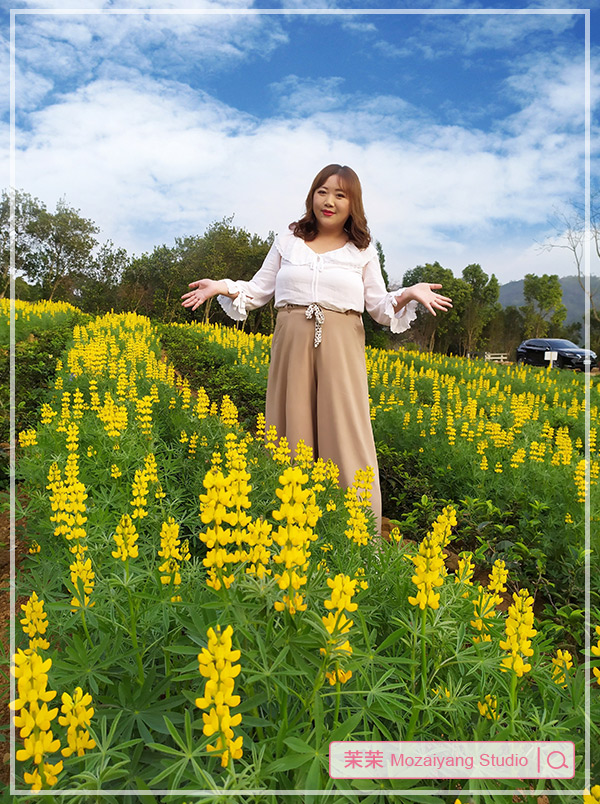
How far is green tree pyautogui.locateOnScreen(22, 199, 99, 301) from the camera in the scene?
3144 centimetres

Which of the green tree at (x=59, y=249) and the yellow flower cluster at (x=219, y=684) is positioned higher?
the green tree at (x=59, y=249)

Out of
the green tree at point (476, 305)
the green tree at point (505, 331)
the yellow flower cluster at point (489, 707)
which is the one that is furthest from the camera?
the green tree at point (505, 331)

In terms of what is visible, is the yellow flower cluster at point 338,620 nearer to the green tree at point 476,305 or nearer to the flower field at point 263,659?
the flower field at point 263,659

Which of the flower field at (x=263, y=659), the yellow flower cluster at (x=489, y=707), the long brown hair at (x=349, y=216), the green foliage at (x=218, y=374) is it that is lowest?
the yellow flower cluster at (x=489, y=707)

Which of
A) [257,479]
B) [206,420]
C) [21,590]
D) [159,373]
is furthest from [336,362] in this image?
[159,373]

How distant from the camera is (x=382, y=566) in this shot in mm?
1740

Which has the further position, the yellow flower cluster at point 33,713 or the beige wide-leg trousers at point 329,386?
the beige wide-leg trousers at point 329,386

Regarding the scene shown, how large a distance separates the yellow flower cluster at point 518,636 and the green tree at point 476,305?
35589 millimetres

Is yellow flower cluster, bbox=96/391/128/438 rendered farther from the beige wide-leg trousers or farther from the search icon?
the search icon

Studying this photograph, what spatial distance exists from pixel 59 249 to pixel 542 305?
3725cm

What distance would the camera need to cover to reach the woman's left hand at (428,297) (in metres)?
2.88

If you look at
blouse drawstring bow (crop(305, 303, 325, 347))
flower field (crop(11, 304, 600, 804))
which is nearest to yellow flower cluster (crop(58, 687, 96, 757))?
flower field (crop(11, 304, 600, 804))

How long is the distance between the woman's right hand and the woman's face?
31.5 inches

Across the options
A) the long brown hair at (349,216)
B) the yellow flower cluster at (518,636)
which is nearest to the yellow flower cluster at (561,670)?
the yellow flower cluster at (518,636)
